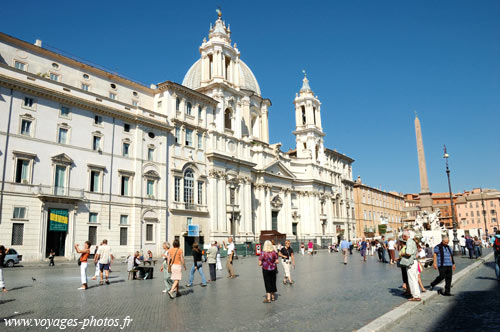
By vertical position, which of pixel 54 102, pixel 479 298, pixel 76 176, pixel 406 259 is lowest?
pixel 479 298

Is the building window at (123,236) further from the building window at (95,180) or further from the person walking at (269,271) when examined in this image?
the person walking at (269,271)

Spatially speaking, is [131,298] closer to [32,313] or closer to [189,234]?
[32,313]

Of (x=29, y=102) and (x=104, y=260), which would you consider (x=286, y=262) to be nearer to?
(x=104, y=260)

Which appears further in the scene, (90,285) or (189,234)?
(189,234)

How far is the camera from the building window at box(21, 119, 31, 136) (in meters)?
28.1

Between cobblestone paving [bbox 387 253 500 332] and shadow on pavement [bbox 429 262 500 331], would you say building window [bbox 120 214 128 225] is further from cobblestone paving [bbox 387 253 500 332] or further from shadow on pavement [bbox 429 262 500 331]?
shadow on pavement [bbox 429 262 500 331]

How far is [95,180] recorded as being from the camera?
32.0 meters

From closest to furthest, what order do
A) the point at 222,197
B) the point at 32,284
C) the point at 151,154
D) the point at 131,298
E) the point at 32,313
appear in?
the point at 32,313 < the point at 131,298 < the point at 32,284 < the point at 151,154 < the point at 222,197

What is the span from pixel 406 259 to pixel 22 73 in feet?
95.4

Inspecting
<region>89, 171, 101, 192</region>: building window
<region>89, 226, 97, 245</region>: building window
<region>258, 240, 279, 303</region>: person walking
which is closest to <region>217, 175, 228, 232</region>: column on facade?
<region>89, 171, 101, 192</region>: building window

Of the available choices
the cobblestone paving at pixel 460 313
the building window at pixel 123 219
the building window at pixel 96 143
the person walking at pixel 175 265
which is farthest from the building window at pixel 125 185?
the cobblestone paving at pixel 460 313

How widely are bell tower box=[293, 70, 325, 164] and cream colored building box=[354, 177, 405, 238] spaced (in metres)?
17.2

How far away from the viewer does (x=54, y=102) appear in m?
30.1

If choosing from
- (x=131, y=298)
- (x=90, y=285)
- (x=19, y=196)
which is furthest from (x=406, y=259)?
(x=19, y=196)
